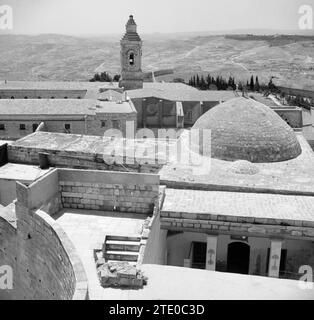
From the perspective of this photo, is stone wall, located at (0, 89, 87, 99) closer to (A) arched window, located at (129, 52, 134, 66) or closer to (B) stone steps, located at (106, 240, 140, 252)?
(A) arched window, located at (129, 52, 134, 66)

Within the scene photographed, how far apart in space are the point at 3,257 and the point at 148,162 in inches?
300

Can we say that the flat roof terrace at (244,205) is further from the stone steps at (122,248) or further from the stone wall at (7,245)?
the stone wall at (7,245)

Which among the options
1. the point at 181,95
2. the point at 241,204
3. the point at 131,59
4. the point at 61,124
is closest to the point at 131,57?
the point at 131,59

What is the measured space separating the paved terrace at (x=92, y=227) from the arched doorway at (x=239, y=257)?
381 centimetres

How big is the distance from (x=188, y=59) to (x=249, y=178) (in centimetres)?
11099

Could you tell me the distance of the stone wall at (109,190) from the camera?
10.8 meters

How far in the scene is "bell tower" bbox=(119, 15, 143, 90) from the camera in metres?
39.0

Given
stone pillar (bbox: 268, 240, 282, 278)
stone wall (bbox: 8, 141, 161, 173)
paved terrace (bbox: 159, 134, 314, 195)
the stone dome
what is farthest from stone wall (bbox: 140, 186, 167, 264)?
the stone dome

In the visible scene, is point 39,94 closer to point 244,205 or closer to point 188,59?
point 244,205

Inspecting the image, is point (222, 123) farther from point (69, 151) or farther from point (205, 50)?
point (205, 50)

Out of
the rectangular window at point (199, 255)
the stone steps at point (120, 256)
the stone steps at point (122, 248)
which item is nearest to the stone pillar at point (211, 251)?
the rectangular window at point (199, 255)

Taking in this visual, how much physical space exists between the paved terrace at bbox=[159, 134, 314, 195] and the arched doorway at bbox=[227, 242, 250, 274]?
1887 mm

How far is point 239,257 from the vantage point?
529 inches
